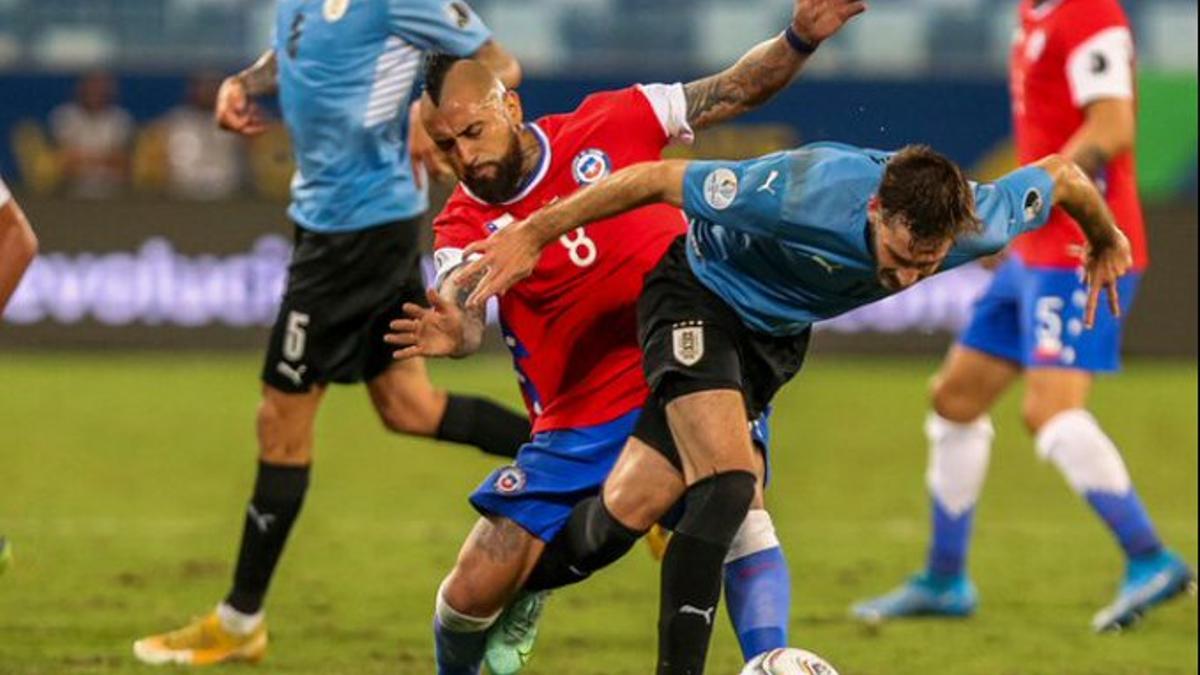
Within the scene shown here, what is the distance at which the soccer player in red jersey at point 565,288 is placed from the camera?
6215 mm

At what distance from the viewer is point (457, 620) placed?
21.0 feet

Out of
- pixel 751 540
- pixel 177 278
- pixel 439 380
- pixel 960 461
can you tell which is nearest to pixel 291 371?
pixel 751 540

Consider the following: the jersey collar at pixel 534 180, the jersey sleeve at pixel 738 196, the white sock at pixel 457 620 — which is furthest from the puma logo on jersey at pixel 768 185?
the white sock at pixel 457 620

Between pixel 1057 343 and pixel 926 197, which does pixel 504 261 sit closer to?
pixel 926 197

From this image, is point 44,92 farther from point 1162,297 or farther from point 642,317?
point 642,317

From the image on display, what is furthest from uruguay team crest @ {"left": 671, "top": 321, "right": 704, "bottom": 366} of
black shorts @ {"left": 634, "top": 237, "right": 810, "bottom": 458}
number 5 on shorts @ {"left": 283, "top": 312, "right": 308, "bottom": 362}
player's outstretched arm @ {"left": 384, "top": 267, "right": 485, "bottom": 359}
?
number 5 on shorts @ {"left": 283, "top": 312, "right": 308, "bottom": 362}

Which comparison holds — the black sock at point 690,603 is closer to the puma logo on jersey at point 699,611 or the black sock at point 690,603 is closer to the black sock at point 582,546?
the puma logo on jersey at point 699,611

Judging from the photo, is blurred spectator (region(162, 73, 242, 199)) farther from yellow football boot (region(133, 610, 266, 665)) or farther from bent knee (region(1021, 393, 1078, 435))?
yellow football boot (region(133, 610, 266, 665))

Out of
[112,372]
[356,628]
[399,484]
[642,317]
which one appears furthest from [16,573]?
[112,372]

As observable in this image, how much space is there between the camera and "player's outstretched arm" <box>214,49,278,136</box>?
7.92m

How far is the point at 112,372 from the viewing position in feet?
51.6

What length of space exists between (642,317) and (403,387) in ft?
6.87

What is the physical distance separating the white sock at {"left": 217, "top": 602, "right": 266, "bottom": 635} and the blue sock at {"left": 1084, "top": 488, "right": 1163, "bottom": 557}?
2.77 meters

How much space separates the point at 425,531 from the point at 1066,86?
130 inches
